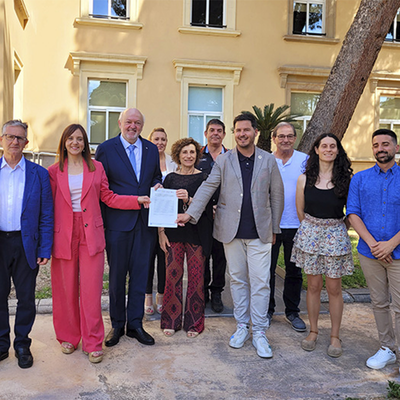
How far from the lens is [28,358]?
3742mm

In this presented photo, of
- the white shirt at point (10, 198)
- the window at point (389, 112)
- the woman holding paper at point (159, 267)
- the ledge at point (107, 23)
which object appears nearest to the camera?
the white shirt at point (10, 198)

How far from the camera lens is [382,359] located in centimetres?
385

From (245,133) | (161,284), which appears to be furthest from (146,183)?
(161,284)

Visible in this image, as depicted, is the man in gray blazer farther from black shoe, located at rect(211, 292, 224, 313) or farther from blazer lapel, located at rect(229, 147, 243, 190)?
black shoe, located at rect(211, 292, 224, 313)

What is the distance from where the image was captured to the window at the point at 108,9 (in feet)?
38.3

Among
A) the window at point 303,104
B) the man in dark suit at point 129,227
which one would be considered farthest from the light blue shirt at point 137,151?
the window at point 303,104

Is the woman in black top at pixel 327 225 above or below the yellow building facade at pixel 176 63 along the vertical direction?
below

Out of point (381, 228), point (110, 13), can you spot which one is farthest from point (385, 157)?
point (110, 13)

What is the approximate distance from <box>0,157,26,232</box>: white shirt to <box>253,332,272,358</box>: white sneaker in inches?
99.2

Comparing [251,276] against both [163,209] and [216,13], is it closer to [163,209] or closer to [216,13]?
[163,209]

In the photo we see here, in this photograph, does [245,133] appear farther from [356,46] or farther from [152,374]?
[356,46]

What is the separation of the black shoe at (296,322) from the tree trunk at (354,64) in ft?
10.8

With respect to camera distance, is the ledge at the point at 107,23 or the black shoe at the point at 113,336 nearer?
the black shoe at the point at 113,336

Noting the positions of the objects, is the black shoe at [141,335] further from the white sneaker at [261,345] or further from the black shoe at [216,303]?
the black shoe at [216,303]
